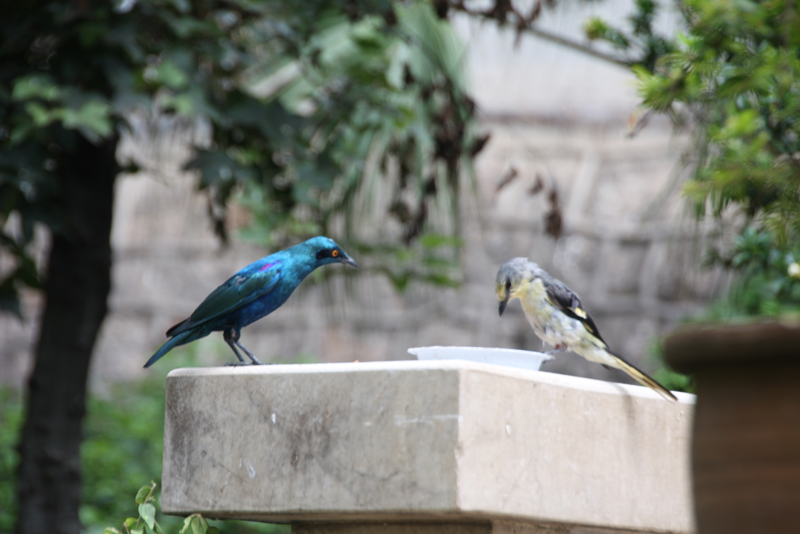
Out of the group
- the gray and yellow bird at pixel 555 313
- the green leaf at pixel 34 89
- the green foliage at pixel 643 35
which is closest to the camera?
the gray and yellow bird at pixel 555 313

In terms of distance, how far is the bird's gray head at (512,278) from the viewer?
2.72 m

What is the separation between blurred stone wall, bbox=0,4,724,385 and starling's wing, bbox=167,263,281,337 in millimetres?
4003

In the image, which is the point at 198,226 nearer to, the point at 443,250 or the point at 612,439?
the point at 443,250

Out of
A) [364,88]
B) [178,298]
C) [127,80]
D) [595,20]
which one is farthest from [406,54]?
[178,298]

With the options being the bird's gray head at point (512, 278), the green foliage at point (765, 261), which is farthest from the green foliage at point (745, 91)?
the bird's gray head at point (512, 278)

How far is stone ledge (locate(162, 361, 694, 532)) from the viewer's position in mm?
2016

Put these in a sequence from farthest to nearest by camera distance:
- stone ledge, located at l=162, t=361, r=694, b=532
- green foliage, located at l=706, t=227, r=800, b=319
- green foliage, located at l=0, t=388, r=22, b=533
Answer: green foliage, located at l=0, t=388, r=22, b=533, green foliage, located at l=706, t=227, r=800, b=319, stone ledge, located at l=162, t=361, r=694, b=532

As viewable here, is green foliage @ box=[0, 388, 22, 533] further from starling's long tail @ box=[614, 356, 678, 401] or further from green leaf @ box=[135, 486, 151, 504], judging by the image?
starling's long tail @ box=[614, 356, 678, 401]

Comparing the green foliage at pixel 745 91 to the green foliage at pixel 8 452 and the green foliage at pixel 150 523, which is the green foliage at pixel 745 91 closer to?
the green foliage at pixel 150 523

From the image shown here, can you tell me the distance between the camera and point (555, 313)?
2.66 m

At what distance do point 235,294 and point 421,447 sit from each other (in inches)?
37.3

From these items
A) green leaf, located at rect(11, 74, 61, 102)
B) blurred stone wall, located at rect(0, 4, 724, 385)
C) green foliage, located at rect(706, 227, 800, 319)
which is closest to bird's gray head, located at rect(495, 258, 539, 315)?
green foliage, located at rect(706, 227, 800, 319)

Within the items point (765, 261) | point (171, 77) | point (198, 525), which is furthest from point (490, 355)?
Result: point (171, 77)

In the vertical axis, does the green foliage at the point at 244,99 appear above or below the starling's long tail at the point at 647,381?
above
